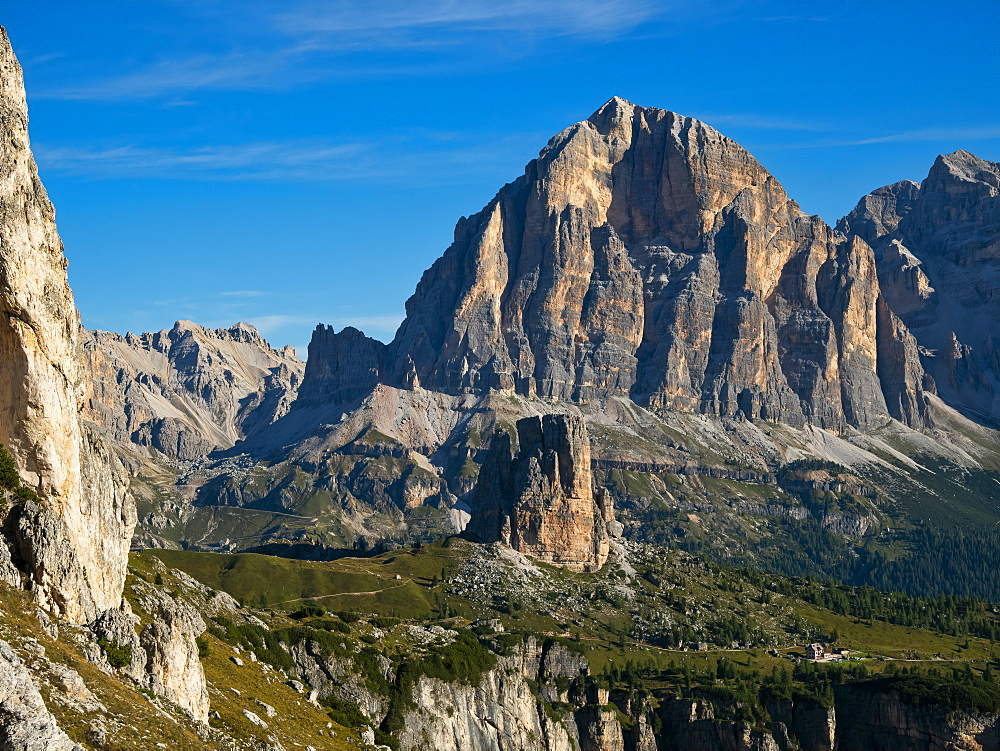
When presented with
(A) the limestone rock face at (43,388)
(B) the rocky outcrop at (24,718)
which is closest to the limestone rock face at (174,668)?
(A) the limestone rock face at (43,388)

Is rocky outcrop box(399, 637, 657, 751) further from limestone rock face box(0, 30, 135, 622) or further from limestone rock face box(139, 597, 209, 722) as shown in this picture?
limestone rock face box(0, 30, 135, 622)

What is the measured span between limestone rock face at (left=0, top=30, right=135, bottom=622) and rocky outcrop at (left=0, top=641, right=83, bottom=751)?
615 inches

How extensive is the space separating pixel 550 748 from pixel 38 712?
475 ft

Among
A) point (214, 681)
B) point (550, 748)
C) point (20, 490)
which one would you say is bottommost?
point (550, 748)

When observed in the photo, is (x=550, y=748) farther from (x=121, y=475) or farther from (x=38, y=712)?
(x=38, y=712)

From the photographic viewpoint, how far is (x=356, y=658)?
14950 centimetres

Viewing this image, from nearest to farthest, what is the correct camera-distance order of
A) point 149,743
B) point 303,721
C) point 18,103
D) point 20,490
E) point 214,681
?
point 149,743
point 20,490
point 18,103
point 214,681
point 303,721

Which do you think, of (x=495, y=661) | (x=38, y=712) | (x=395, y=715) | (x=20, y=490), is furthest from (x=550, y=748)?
(x=38, y=712)

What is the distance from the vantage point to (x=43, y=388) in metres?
72.5

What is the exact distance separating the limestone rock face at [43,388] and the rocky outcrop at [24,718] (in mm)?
15614

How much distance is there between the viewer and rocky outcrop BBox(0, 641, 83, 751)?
49219 mm

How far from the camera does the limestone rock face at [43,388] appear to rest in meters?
69.9

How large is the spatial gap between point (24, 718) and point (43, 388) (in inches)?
1054

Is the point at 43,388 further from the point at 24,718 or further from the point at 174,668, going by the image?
the point at 24,718
